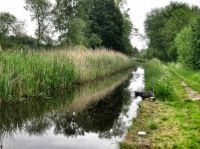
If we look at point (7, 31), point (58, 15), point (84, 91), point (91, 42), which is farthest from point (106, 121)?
point (7, 31)

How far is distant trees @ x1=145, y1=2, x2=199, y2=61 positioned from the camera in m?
57.2

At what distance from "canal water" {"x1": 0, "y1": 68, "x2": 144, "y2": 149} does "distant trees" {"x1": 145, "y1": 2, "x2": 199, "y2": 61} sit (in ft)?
132

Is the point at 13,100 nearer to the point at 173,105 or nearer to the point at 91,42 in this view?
the point at 173,105

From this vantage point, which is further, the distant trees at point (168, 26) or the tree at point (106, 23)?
the distant trees at point (168, 26)

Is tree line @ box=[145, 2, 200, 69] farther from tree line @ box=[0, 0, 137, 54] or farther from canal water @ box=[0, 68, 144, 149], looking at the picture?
canal water @ box=[0, 68, 144, 149]

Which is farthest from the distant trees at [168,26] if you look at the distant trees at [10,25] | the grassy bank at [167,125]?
the grassy bank at [167,125]

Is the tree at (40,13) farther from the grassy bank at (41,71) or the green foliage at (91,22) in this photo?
the grassy bank at (41,71)

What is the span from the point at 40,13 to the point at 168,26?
21.5m

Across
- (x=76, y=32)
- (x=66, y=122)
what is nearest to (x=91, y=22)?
(x=76, y=32)

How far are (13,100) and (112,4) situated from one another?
45.2 metres

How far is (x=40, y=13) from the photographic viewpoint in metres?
63.0

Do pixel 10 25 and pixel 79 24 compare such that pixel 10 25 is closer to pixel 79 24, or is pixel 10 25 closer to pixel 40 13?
pixel 40 13

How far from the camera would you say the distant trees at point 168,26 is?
57.2 meters

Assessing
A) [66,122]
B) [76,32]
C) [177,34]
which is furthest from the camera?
[76,32]
